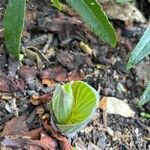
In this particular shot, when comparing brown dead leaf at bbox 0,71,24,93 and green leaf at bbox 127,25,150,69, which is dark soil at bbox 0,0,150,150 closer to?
brown dead leaf at bbox 0,71,24,93

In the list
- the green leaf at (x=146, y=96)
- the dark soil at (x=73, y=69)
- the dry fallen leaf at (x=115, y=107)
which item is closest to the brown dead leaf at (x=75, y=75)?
the dark soil at (x=73, y=69)

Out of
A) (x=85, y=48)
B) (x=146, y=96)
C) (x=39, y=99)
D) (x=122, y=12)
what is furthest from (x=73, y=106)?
(x=122, y=12)

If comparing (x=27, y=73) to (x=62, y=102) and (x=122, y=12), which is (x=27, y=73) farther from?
(x=122, y=12)

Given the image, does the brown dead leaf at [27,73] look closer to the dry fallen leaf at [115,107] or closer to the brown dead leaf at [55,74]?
the brown dead leaf at [55,74]

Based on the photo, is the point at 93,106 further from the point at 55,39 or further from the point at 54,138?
the point at 55,39

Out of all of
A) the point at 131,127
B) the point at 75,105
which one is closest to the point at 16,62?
the point at 75,105
